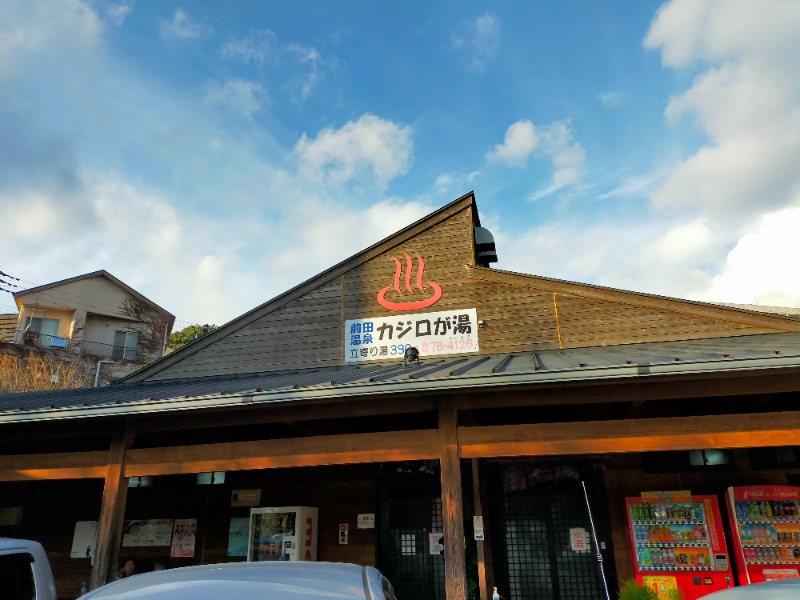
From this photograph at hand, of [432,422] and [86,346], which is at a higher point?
[86,346]

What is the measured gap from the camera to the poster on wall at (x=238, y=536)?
35.5 ft

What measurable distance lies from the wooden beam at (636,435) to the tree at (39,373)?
96.2 ft

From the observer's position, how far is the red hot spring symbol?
11.3 metres

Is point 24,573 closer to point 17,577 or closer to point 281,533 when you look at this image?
point 17,577

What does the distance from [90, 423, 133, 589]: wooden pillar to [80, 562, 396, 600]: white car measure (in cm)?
579

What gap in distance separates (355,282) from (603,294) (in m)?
5.09

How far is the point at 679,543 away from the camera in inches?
344

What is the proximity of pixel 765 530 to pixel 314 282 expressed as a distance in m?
9.29

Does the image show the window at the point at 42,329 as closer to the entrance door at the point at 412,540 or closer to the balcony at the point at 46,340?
the balcony at the point at 46,340

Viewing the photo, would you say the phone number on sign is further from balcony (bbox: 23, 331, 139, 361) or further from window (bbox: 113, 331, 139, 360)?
window (bbox: 113, 331, 139, 360)

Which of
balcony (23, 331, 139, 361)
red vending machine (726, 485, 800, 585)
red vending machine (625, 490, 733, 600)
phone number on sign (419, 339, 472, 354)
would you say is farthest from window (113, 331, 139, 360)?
red vending machine (726, 485, 800, 585)

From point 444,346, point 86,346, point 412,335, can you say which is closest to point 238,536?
point 412,335

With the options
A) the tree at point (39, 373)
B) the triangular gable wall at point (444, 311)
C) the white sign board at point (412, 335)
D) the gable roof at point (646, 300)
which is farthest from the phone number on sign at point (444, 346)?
the tree at point (39, 373)

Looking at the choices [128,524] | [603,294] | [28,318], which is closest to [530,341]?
[603,294]
